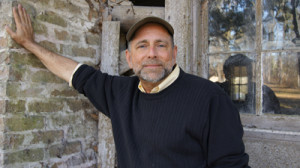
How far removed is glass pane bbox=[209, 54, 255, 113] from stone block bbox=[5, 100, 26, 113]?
171 cm

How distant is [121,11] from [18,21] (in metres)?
1.08

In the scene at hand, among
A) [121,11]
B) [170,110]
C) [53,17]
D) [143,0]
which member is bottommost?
[170,110]

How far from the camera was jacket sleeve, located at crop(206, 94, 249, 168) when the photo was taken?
4.76 ft

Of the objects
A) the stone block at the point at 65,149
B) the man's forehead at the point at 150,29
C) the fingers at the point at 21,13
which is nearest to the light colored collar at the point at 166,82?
the man's forehead at the point at 150,29

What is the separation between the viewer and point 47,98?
7.13 ft

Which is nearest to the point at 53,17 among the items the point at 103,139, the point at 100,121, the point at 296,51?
the point at 100,121

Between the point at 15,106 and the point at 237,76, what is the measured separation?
1930 millimetres

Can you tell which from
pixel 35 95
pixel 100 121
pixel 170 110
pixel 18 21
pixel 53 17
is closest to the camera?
pixel 170 110

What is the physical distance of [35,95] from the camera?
2.08 m

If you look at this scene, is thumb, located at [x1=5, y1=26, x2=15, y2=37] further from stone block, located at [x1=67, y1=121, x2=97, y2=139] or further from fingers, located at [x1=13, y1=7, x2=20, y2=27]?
stone block, located at [x1=67, y1=121, x2=97, y2=139]

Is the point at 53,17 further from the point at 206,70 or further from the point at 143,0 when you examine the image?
the point at 143,0

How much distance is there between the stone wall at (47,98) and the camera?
1.95 metres

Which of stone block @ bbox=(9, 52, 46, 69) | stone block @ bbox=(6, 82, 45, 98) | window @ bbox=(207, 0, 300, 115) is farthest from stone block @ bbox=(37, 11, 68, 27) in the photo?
window @ bbox=(207, 0, 300, 115)

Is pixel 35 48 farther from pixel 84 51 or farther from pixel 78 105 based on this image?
pixel 78 105
